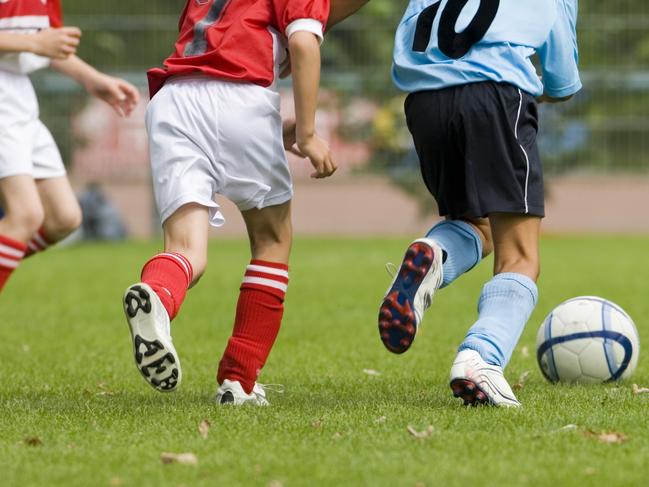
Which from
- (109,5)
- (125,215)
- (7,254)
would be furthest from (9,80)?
(109,5)

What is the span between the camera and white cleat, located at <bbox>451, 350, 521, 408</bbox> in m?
4.07

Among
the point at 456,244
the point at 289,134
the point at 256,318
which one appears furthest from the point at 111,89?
the point at 456,244

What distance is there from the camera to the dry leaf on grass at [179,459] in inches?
132

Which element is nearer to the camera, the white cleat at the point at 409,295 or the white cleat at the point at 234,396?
the white cleat at the point at 409,295

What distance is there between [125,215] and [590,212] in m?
7.90

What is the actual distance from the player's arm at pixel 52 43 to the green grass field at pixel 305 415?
4.31ft

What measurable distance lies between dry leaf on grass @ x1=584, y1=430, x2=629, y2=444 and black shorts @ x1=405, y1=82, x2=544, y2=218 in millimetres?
835

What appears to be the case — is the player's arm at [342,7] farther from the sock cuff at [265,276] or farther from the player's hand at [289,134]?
the sock cuff at [265,276]

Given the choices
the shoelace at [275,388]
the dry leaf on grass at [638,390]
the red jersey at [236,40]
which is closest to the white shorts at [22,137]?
the red jersey at [236,40]

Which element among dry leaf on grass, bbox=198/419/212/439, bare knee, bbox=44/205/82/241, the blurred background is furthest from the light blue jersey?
the blurred background

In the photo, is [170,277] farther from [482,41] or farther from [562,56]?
[562,56]

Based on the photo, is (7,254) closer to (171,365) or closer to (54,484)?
(171,365)

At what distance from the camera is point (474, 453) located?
3430 millimetres

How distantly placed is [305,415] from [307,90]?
1.05 metres
